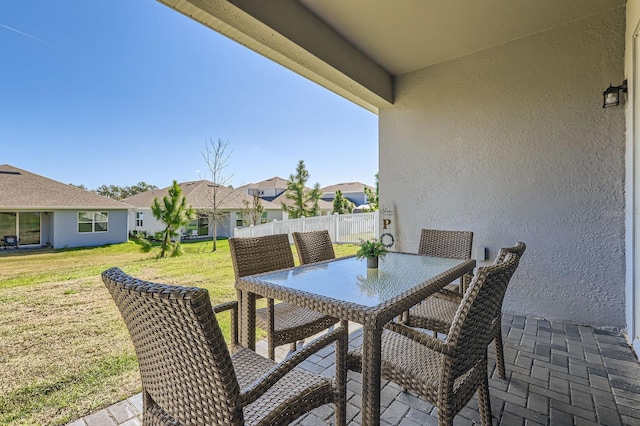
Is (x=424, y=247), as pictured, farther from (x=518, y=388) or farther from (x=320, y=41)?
(x=320, y=41)

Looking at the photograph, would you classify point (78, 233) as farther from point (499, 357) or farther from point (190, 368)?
point (499, 357)

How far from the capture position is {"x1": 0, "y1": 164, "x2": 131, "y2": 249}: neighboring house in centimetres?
555

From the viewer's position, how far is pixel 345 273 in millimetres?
2010

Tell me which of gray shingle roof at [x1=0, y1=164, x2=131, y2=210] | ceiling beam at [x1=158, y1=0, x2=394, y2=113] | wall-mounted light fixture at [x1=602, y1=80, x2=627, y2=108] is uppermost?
ceiling beam at [x1=158, y1=0, x2=394, y2=113]

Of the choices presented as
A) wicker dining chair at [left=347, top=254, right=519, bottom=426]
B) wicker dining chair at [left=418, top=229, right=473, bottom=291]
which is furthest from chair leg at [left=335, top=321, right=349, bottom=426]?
wicker dining chair at [left=418, top=229, right=473, bottom=291]

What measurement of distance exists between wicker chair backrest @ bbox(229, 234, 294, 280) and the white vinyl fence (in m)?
5.60

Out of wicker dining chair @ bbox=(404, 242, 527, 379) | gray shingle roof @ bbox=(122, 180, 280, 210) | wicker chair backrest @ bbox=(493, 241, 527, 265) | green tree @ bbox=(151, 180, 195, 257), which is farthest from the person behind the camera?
gray shingle roof @ bbox=(122, 180, 280, 210)

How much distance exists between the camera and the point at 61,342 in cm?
267

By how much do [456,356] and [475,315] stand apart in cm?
19

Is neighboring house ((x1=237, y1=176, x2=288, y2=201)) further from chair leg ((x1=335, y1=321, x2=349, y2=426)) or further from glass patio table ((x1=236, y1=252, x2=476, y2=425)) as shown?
chair leg ((x1=335, y1=321, x2=349, y2=426))

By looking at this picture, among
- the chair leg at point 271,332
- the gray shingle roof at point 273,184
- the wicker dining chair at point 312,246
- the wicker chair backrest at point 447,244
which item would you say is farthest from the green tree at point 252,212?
the gray shingle roof at point 273,184

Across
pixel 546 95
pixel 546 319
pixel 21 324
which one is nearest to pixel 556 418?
pixel 546 319

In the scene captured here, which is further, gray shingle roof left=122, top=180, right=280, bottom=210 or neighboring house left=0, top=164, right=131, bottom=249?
gray shingle roof left=122, top=180, right=280, bottom=210

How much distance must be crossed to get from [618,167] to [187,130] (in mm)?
9007
